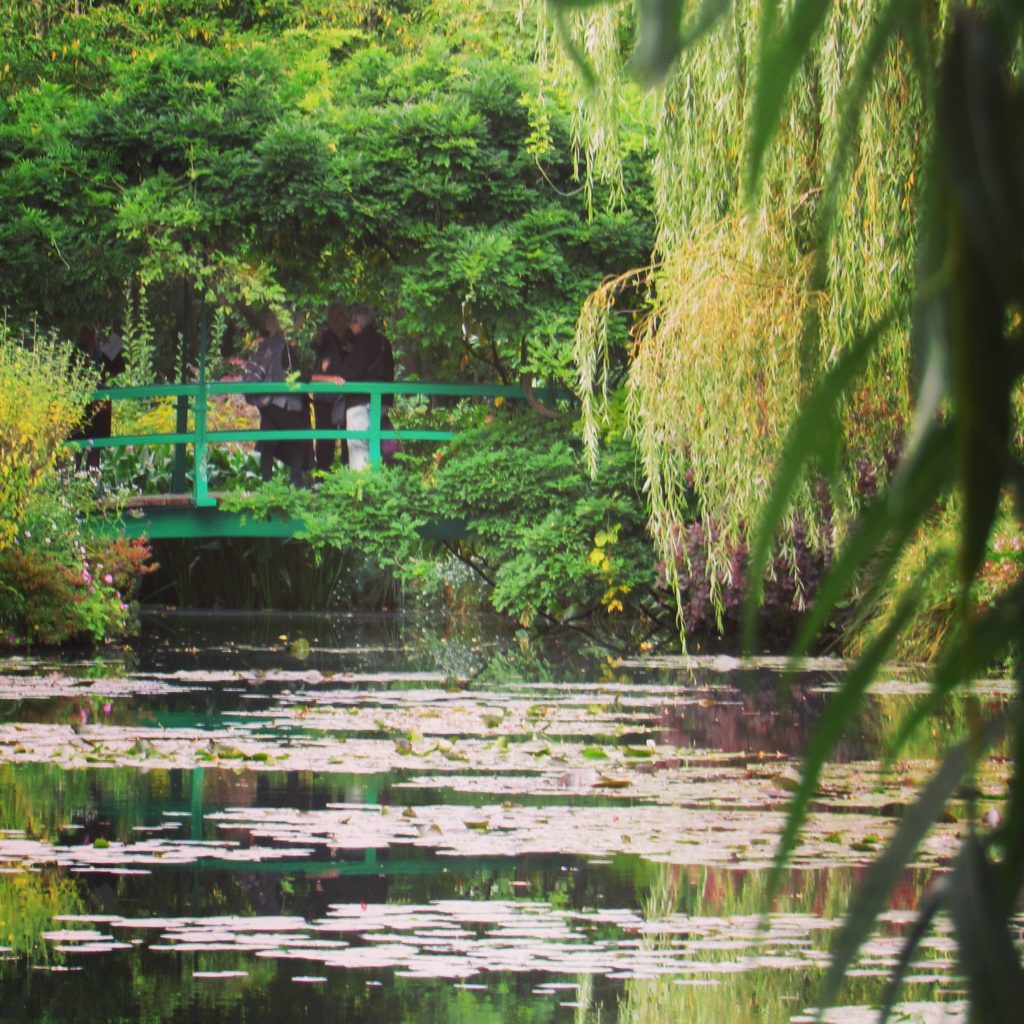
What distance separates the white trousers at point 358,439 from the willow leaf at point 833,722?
55.8ft

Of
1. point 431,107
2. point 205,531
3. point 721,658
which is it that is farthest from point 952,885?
point 205,531

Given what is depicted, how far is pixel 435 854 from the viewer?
19.7ft

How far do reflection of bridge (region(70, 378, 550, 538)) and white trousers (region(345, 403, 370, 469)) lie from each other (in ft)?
1.16

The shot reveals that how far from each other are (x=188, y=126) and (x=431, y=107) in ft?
6.90

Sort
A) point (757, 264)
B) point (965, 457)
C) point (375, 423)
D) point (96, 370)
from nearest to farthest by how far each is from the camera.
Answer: point (965, 457) → point (757, 264) → point (375, 423) → point (96, 370)

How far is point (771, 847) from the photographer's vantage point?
19.8 feet

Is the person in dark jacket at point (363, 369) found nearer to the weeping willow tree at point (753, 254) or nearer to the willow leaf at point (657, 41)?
the weeping willow tree at point (753, 254)

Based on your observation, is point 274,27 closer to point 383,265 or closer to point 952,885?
point 383,265

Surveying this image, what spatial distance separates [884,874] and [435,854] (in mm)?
5349

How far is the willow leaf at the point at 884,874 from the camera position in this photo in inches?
29.5

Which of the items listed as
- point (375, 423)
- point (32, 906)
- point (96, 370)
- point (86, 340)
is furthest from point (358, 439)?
point (32, 906)

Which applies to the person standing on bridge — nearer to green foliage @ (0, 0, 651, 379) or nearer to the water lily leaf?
green foliage @ (0, 0, 651, 379)

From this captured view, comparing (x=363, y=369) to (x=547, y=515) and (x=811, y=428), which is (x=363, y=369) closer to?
(x=547, y=515)

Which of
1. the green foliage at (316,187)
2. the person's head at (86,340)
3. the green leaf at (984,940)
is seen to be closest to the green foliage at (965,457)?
the green leaf at (984,940)
